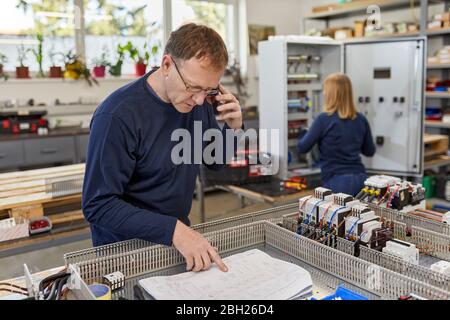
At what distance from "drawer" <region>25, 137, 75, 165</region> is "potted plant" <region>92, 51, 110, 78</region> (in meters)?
1.03

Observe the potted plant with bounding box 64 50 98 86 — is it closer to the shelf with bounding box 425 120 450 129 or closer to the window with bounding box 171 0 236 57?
the window with bounding box 171 0 236 57

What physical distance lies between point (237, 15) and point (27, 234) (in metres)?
4.61

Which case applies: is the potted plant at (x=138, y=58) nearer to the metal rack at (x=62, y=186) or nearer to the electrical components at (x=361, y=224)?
the metal rack at (x=62, y=186)

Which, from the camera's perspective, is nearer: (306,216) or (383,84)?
(306,216)

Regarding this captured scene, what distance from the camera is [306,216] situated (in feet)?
4.64

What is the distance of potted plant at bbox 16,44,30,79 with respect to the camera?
4.58 m

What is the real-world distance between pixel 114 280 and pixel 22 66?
4.16 m

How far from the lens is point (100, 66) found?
16.4ft

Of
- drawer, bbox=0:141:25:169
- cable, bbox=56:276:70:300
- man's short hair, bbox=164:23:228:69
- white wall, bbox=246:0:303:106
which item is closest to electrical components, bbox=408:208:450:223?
man's short hair, bbox=164:23:228:69

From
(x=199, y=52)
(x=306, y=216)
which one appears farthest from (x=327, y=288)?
(x=199, y=52)

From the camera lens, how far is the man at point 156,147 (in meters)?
1.20

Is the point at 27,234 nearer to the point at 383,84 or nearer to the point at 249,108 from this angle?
the point at 383,84

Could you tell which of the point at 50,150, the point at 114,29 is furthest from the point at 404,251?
the point at 114,29

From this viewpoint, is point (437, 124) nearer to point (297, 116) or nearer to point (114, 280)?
point (297, 116)
